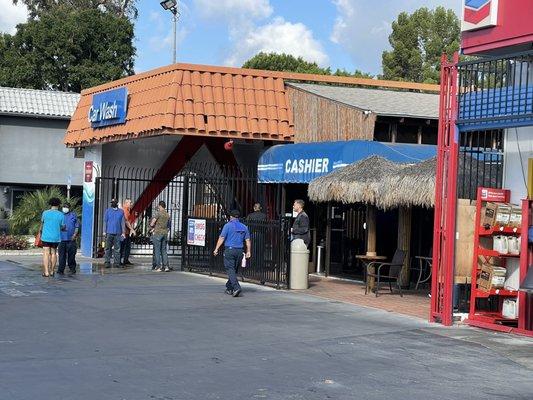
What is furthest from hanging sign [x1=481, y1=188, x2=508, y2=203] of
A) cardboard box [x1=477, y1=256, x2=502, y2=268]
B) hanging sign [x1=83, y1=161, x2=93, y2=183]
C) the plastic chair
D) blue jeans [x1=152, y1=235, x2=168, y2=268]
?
Answer: hanging sign [x1=83, y1=161, x2=93, y2=183]

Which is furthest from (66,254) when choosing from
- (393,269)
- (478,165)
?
(478,165)

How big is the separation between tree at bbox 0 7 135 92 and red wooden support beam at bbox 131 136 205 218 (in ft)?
82.3

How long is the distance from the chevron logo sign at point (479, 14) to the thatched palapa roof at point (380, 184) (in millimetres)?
3442

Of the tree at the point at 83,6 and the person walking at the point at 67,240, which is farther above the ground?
the tree at the point at 83,6

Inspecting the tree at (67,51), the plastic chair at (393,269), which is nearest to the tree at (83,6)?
the tree at (67,51)

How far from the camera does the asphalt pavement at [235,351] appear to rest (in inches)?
348

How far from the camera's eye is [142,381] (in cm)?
897

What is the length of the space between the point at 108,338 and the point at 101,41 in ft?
138

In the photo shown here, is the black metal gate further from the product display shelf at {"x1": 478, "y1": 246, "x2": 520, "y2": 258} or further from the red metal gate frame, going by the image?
Answer: the product display shelf at {"x1": 478, "y1": 246, "x2": 520, "y2": 258}

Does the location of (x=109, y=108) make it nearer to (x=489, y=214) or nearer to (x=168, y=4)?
(x=168, y=4)

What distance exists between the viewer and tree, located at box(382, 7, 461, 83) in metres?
58.9

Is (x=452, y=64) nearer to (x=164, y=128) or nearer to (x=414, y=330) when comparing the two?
(x=414, y=330)

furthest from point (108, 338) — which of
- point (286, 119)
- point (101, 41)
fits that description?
point (101, 41)

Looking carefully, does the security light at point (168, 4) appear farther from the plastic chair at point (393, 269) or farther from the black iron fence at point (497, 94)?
the black iron fence at point (497, 94)
